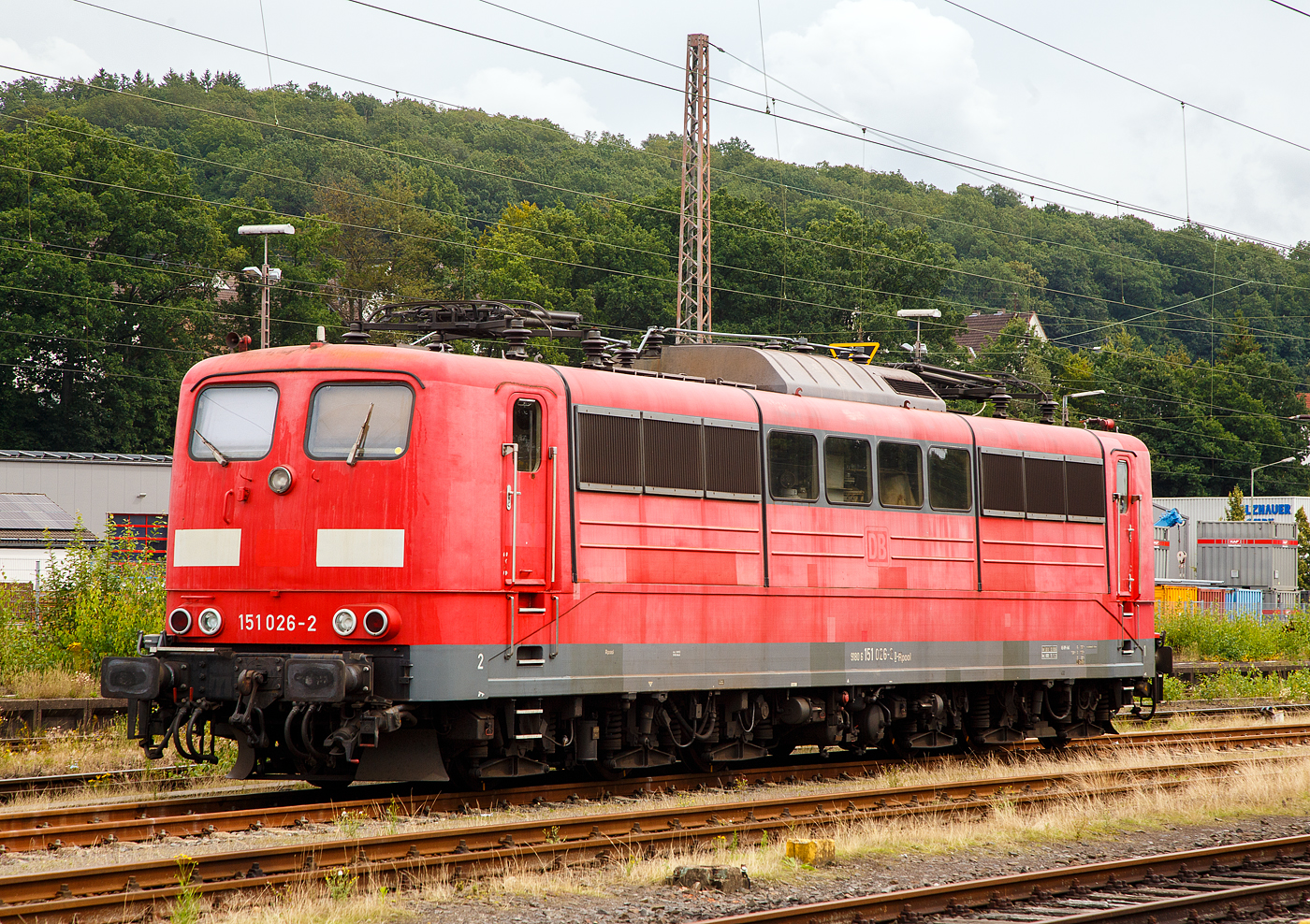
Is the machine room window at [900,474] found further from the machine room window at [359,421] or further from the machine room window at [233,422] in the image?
the machine room window at [233,422]

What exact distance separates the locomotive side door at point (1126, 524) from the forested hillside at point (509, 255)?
4478 cm

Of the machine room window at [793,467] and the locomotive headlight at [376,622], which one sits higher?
the machine room window at [793,467]

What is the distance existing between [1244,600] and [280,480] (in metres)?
42.2

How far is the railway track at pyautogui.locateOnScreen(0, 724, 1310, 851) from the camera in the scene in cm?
1077

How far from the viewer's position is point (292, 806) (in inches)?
465

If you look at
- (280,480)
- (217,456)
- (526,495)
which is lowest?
(526,495)

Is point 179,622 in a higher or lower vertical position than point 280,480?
lower

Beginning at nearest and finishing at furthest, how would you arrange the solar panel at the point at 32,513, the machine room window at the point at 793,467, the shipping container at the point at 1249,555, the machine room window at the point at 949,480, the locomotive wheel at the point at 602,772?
the locomotive wheel at the point at 602,772 → the machine room window at the point at 793,467 → the machine room window at the point at 949,480 → the solar panel at the point at 32,513 → the shipping container at the point at 1249,555

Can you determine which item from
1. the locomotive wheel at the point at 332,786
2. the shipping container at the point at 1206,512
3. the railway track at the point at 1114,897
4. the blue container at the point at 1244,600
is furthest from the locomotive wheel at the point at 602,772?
the shipping container at the point at 1206,512

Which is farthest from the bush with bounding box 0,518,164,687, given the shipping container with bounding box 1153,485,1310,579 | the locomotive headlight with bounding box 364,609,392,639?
the shipping container with bounding box 1153,485,1310,579

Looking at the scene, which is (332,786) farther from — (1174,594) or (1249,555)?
(1249,555)

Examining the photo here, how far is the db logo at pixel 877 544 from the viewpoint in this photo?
15.8 m

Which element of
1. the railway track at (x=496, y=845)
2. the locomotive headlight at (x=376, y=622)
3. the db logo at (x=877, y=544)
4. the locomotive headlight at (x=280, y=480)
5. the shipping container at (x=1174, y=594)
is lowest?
the railway track at (x=496, y=845)

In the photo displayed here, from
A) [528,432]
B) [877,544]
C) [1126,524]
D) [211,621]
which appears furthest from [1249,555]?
[211,621]
